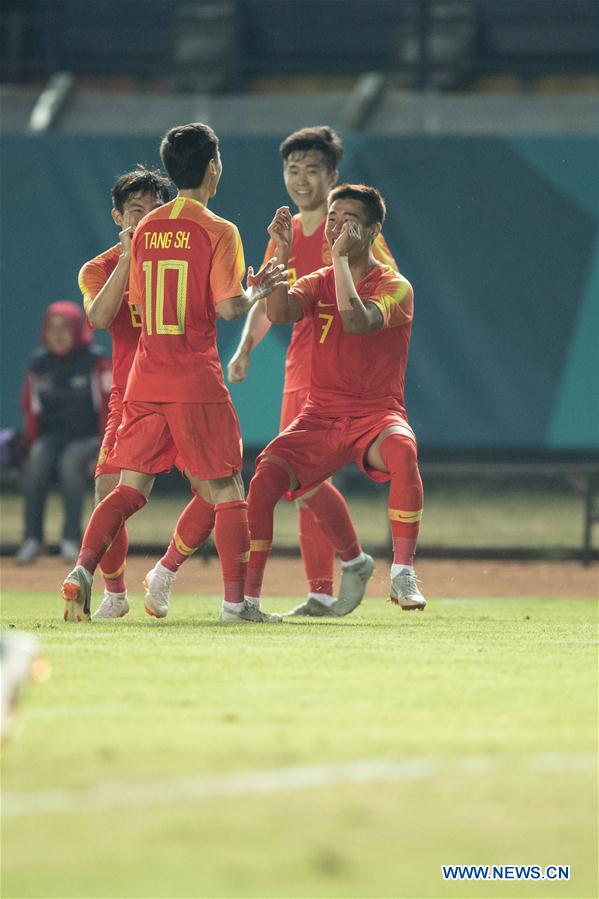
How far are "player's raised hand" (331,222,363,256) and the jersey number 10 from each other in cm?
75

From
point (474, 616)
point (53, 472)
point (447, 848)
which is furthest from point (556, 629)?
point (53, 472)

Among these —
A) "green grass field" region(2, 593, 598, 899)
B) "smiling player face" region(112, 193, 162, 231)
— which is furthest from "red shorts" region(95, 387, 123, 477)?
"green grass field" region(2, 593, 598, 899)

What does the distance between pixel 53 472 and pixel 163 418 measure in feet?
20.1

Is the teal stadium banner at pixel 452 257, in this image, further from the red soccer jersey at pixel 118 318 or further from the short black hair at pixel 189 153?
the short black hair at pixel 189 153

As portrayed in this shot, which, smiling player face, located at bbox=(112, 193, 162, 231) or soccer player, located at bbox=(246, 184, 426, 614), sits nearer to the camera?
soccer player, located at bbox=(246, 184, 426, 614)

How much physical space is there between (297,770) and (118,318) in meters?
4.10

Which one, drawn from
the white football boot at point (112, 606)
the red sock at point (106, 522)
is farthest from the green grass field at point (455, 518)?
the red sock at point (106, 522)

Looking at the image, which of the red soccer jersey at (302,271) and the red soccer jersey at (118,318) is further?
the red soccer jersey at (302,271)

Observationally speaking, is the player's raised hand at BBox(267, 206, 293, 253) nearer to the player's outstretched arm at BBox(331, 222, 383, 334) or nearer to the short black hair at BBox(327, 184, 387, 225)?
the player's outstretched arm at BBox(331, 222, 383, 334)

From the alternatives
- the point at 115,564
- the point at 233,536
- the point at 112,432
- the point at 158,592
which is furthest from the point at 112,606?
the point at 233,536

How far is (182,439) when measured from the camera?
7082 millimetres

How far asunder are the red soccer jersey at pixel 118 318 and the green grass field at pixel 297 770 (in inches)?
73.0

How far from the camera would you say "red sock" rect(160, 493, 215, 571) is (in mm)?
7449

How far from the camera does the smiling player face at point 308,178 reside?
839 centimetres
